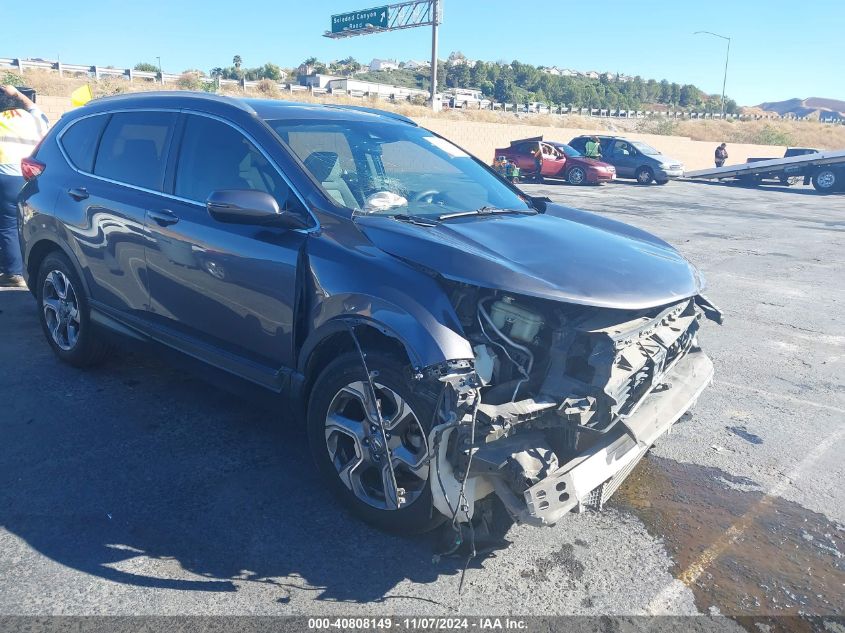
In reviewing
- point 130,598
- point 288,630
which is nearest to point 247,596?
point 288,630

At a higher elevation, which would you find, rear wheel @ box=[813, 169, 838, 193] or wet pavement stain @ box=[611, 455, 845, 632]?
wet pavement stain @ box=[611, 455, 845, 632]

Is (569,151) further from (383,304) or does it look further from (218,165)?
(383,304)

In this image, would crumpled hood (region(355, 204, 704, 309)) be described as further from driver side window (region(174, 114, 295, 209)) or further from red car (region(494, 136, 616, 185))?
red car (region(494, 136, 616, 185))

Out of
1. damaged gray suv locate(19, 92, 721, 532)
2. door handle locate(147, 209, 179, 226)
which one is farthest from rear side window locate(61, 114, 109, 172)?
door handle locate(147, 209, 179, 226)

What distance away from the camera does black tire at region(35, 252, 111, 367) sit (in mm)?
4957

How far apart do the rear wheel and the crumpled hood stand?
1094 inches

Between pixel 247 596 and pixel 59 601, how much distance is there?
731mm

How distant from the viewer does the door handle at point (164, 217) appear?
405 cm

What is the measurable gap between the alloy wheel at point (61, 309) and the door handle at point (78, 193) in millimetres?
622

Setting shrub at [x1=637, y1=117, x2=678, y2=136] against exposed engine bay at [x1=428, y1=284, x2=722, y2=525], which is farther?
shrub at [x1=637, y1=117, x2=678, y2=136]

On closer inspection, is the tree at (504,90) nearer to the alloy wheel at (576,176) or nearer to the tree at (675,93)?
the tree at (675,93)

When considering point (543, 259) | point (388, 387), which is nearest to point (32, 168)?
point (388, 387)

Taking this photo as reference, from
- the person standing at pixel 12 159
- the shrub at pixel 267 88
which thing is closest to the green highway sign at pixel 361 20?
the shrub at pixel 267 88

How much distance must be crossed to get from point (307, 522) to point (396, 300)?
1.19 m
